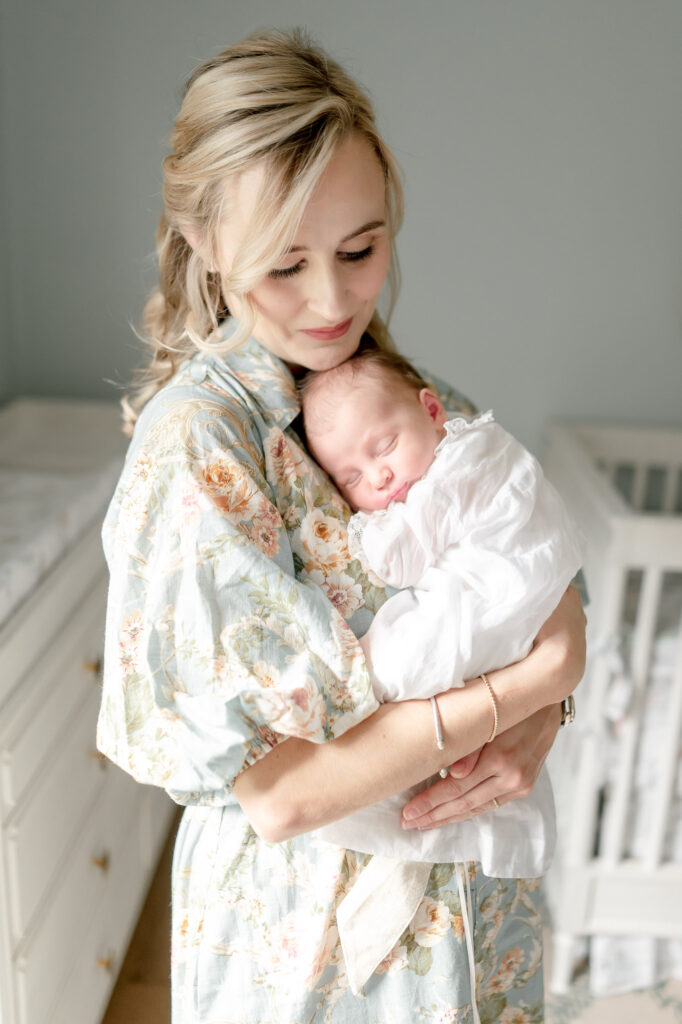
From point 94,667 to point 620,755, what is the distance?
107cm

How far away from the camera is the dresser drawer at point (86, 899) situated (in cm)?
150

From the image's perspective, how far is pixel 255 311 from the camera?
1013 millimetres

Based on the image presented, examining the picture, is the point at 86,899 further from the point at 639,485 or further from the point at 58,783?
the point at 639,485

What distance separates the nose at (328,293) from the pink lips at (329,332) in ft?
0.10

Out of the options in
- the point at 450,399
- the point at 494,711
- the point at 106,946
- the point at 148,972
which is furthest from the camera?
the point at 148,972

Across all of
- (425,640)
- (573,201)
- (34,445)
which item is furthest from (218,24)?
(425,640)

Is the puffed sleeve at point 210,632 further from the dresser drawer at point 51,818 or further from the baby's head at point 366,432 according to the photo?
the dresser drawer at point 51,818

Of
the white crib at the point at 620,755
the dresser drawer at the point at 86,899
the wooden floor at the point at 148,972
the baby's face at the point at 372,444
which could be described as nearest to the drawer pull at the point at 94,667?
the dresser drawer at the point at 86,899

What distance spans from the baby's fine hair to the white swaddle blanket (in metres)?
0.10

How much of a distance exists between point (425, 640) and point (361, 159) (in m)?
0.49

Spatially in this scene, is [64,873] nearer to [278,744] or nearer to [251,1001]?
[251,1001]

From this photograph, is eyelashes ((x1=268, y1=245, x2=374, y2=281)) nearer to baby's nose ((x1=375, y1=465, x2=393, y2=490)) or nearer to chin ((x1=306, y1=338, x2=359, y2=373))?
chin ((x1=306, y1=338, x2=359, y2=373))

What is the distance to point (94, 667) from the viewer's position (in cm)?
181

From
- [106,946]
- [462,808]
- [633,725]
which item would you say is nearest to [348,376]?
[462,808]
